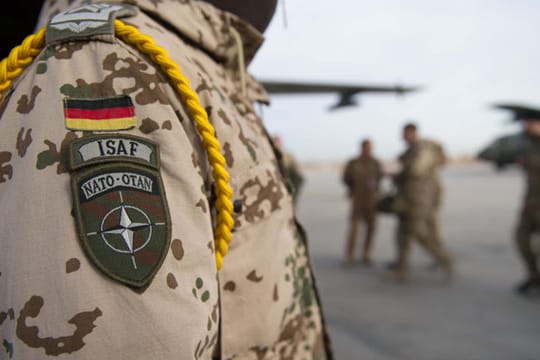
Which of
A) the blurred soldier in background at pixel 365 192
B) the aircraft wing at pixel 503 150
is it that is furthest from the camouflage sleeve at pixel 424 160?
the aircraft wing at pixel 503 150

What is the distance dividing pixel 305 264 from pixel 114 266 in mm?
Answer: 497

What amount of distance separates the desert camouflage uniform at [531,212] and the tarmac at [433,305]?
337mm

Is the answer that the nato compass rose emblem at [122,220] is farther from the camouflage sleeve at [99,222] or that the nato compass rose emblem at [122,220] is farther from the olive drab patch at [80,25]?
the olive drab patch at [80,25]

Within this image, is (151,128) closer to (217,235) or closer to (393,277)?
(217,235)

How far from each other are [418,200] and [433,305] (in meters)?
1.14

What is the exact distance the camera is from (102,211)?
1.78ft

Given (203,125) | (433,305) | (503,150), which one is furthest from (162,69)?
(503,150)

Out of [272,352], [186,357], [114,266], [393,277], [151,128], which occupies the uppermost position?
[151,128]

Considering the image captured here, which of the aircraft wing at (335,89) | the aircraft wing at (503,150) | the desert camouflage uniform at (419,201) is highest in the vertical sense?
the aircraft wing at (335,89)

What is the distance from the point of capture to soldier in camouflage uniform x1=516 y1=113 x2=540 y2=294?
4203 millimetres

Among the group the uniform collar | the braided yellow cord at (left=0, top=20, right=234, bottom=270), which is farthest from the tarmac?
the braided yellow cord at (left=0, top=20, right=234, bottom=270)

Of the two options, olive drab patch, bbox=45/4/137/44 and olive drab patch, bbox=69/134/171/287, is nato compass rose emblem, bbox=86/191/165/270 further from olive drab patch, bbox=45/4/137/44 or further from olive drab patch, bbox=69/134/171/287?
olive drab patch, bbox=45/4/137/44

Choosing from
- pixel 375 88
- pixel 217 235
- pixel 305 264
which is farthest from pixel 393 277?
pixel 217 235

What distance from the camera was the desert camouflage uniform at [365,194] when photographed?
5809 mm
